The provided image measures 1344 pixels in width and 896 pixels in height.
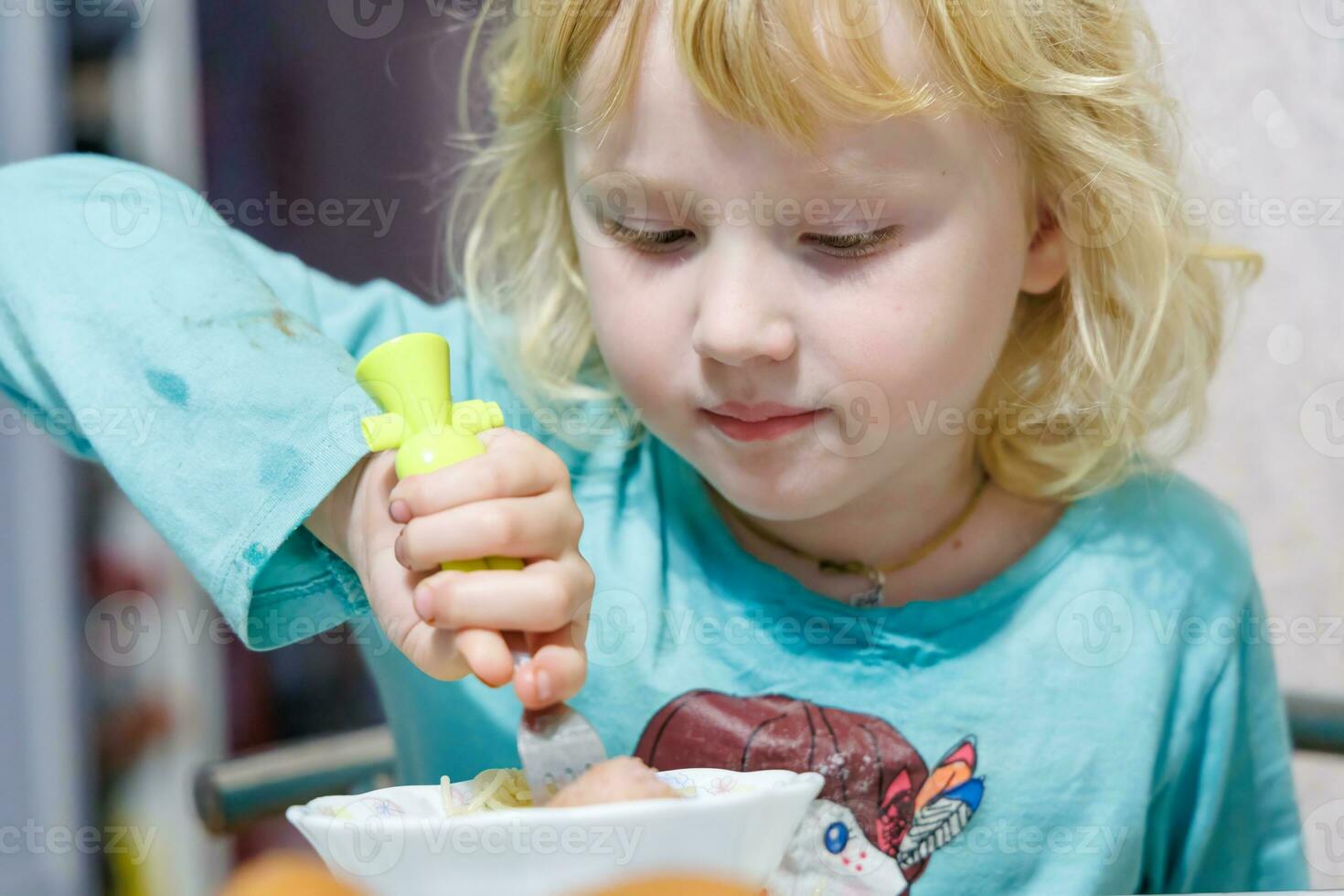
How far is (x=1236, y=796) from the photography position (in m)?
0.74

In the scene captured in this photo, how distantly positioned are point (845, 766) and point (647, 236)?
0.96ft

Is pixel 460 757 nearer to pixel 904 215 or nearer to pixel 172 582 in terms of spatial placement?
pixel 904 215

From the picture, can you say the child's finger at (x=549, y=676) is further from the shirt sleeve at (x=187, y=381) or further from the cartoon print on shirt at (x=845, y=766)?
the cartoon print on shirt at (x=845, y=766)

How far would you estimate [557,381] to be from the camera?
0.76 meters

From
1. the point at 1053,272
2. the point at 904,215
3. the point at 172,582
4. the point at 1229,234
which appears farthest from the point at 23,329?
the point at 172,582

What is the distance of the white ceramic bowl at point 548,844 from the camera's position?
326 millimetres

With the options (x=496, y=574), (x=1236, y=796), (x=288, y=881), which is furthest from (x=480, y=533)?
(x=1236, y=796)

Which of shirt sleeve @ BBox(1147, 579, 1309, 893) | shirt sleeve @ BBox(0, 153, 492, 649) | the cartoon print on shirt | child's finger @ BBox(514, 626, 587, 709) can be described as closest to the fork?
child's finger @ BBox(514, 626, 587, 709)

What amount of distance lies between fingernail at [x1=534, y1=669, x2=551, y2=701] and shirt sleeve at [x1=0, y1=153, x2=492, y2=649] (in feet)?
0.47

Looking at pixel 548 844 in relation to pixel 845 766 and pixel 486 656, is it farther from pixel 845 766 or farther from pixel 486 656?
pixel 845 766

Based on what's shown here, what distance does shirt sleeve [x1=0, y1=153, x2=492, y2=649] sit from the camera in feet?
1.69

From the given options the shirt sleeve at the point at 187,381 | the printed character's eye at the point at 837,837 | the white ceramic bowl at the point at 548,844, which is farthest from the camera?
the printed character's eye at the point at 837,837

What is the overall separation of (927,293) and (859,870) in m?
0.29

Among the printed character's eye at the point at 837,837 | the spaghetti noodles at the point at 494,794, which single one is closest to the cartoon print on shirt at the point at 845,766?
the printed character's eye at the point at 837,837
